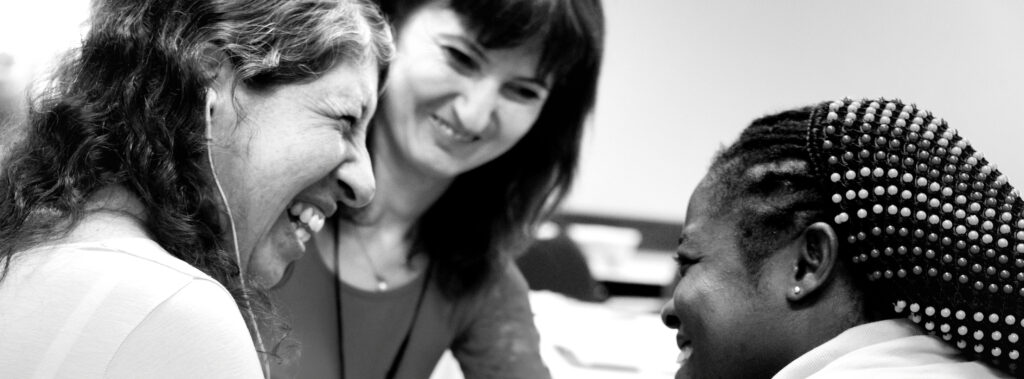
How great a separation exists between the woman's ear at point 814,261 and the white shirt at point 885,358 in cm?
6

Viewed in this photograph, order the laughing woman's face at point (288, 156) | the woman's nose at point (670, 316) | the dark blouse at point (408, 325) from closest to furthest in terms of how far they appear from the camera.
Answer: the laughing woman's face at point (288, 156) < the woman's nose at point (670, 316) < the dark blouse at point (408, 325)

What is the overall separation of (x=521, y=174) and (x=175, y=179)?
1.04m

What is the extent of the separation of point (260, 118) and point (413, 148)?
67cm

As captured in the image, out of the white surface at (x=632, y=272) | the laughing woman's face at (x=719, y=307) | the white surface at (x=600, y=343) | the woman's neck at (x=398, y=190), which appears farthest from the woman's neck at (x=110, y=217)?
the white surface at (x=632, y=272)

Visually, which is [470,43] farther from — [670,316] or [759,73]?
[759,73]

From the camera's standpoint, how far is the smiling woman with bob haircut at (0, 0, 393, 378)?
1018 mm

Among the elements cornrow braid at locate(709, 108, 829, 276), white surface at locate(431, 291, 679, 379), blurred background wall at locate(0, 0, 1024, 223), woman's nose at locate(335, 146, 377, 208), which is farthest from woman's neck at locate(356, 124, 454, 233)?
blurred background wall at locate(0, 0, 1024, 223)

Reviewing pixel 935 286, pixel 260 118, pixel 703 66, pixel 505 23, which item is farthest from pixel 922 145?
pixel 703 66

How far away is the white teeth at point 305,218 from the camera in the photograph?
1.41 metres

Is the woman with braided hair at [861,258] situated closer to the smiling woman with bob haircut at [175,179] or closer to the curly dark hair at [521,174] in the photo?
the smiling woman with bob haircut at [175,179]

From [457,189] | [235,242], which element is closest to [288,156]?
[235,242]

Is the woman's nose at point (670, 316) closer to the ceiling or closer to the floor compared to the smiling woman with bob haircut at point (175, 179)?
closer to the floor

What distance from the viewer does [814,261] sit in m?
1.20

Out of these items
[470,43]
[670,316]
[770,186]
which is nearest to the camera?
[770,186]
